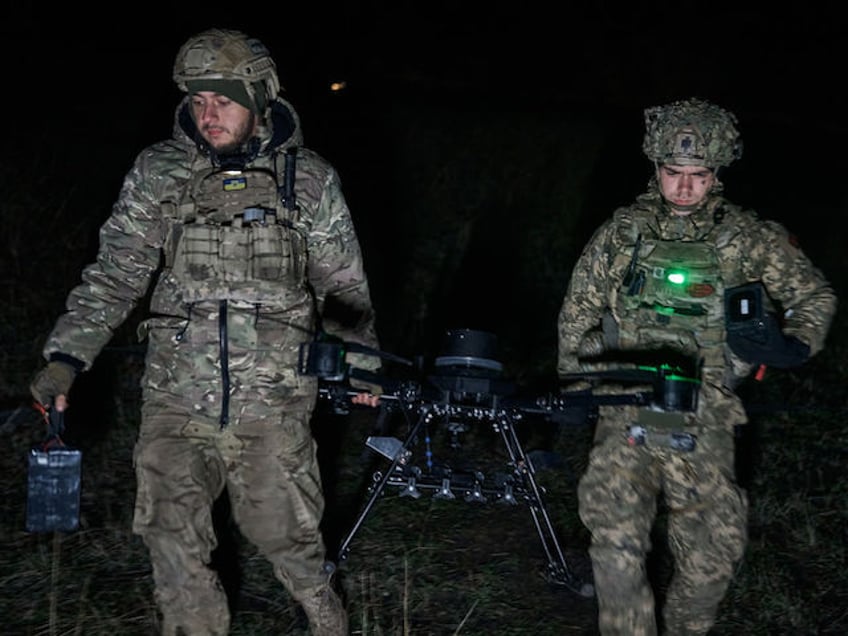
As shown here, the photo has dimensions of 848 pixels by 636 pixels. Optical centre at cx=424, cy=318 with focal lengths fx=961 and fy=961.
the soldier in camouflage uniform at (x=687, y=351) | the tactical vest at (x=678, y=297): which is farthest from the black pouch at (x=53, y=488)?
the tactical vest at (x=678, y=297)

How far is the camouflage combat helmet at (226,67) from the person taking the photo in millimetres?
3953

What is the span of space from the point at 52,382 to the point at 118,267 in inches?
22.2

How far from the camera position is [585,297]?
14.8 ft

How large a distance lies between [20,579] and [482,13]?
1443cm

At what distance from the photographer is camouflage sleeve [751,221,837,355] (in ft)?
13.7

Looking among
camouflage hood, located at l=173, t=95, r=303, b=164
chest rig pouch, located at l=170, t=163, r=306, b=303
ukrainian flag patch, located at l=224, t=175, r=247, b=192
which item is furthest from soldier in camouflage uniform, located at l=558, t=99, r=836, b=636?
ukrainian flag patch, located at l=224, t=175, r=247, b=192

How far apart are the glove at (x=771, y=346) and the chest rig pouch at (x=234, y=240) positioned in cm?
192

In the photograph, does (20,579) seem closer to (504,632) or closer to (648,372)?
(504,632)

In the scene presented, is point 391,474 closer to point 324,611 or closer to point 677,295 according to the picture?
point 324,611

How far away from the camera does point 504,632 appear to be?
5008mm

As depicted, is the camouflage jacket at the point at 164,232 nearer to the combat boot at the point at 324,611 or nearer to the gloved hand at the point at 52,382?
the gloved hand at the point at 52,382

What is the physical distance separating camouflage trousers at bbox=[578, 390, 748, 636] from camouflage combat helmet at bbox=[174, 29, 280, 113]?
2.11 m

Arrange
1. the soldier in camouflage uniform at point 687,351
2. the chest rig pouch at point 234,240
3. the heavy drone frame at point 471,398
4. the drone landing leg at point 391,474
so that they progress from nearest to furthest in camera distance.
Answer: the heavy drone frame at point 471,398 < the chest rig pouch at point 234,240 < the soldier in camouflage uniform at point 687,351 < the drone landing leg at point 391,474

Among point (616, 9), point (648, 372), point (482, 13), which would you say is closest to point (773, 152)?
point (616, 9)
